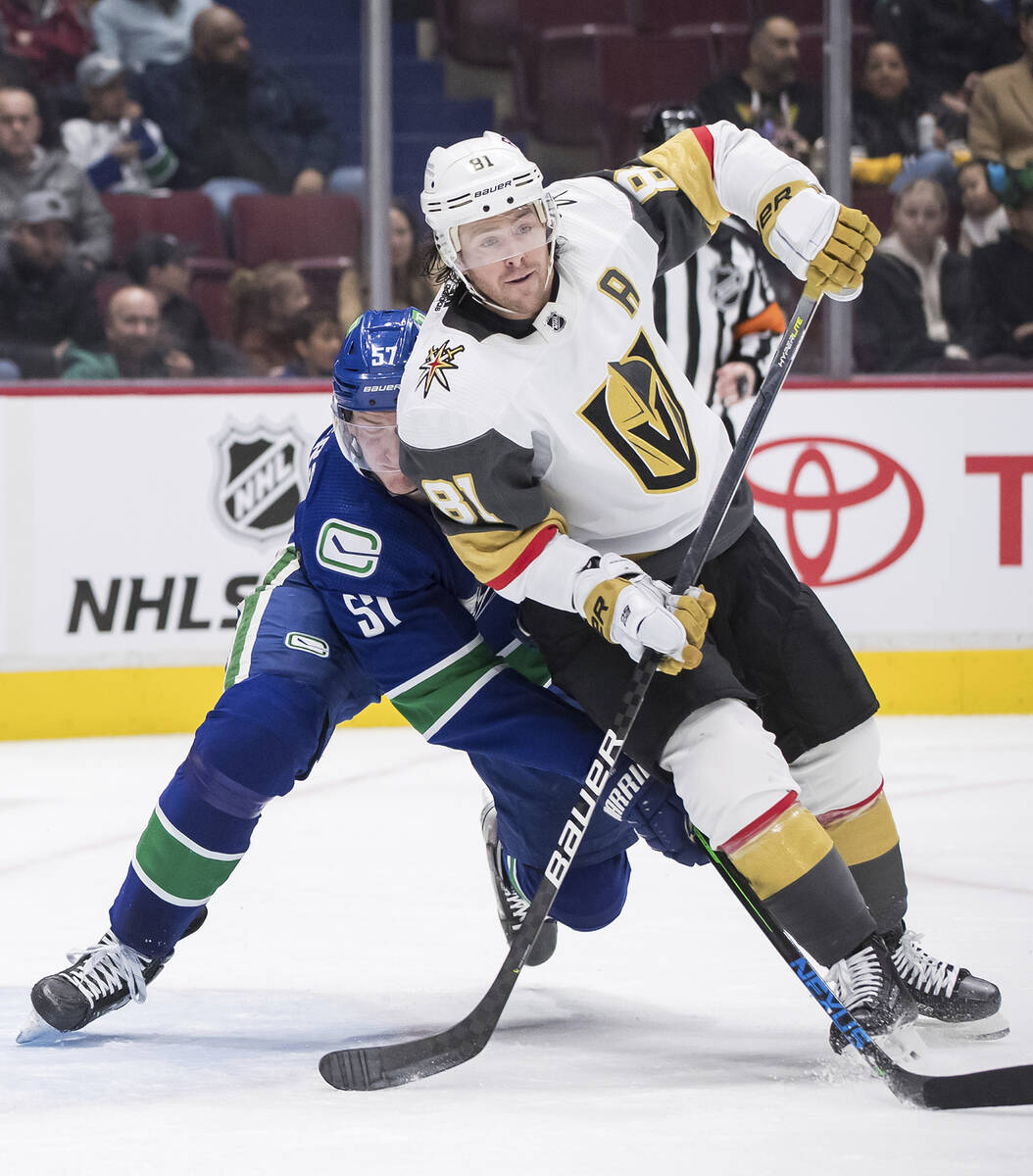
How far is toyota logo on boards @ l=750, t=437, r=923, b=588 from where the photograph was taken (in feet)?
14.5

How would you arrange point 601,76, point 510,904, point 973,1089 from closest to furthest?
point 973,1089
point 510,904
point 601,76

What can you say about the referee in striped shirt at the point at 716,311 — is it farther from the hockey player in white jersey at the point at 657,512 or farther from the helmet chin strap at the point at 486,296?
the helmet chin strap at the point at 486,296

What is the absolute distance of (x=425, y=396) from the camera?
1993 millimetres

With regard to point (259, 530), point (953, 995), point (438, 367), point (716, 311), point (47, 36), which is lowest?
point (259, 530)

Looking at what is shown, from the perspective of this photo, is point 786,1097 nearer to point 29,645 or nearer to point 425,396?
point 425,396

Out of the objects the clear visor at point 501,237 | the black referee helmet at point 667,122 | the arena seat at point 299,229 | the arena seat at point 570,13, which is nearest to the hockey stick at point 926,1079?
the clear visor at point 501,237

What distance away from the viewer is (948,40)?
4637 mm

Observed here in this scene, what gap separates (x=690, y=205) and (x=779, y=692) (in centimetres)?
58

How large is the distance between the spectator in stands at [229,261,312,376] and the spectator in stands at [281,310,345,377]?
1cm

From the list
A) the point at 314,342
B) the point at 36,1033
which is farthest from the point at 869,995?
the point at 314,342

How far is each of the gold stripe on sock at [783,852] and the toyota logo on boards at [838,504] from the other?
2535 millimetres

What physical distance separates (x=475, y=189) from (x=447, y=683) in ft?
1.80

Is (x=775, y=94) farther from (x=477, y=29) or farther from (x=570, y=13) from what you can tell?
(x=477, y=29)

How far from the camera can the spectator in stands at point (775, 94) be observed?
4.53 meters
